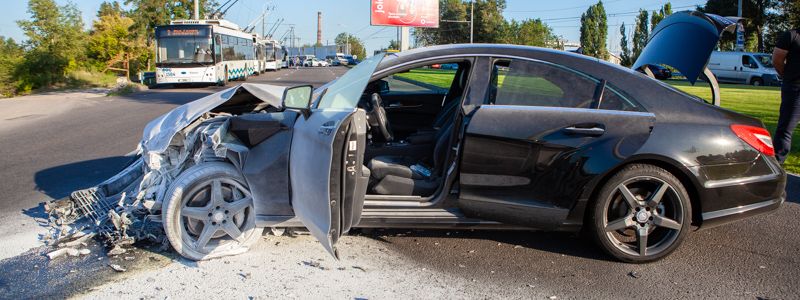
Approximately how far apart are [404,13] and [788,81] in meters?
40.8

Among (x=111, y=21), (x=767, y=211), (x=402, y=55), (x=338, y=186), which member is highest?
(x=111, y=21)

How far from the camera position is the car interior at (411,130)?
4492 millimetres

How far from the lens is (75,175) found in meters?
7.13

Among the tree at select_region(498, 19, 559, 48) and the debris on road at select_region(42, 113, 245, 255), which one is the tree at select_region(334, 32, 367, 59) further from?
the debris on road at select_region(42, 113, 245, 255)

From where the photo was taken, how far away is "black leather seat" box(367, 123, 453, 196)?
4.46 m

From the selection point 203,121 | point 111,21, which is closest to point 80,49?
point 111,21

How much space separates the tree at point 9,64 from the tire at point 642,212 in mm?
24969

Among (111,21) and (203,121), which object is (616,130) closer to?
(203,121)

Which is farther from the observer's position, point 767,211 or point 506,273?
point 767,211

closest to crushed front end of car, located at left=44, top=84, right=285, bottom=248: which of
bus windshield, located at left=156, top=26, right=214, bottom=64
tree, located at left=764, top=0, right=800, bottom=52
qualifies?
bus windshield, located at left=156, top=26, right=214, bottom=64

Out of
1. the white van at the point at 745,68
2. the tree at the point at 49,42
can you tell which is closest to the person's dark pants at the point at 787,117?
the tree at the point at 49,42

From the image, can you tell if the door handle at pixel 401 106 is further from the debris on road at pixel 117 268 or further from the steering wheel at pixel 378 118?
the debris on road at pixel 117 268

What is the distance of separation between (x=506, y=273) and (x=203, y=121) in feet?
8.02

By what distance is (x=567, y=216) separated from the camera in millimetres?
4188
